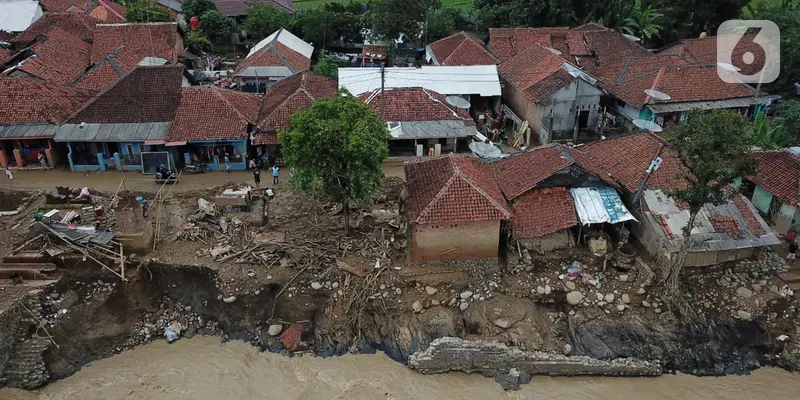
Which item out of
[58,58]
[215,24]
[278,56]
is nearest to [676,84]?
[278,56]

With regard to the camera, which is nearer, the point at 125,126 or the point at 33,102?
the point at 125,126

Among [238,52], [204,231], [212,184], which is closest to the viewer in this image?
[204,231]

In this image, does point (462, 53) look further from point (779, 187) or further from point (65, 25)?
point (65, 25)

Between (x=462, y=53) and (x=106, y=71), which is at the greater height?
(x=462, y=53)

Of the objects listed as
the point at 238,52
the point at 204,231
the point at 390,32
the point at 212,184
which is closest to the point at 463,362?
the point at 204,231

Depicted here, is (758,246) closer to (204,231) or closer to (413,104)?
(413,104)

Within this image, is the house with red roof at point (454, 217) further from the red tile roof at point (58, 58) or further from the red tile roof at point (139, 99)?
the red tile roof at point (58, 58)

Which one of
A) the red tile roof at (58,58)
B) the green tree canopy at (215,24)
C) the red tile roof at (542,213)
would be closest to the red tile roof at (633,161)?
the red tile roof at (542,213)

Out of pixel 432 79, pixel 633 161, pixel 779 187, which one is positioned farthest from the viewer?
pixel 432 79
